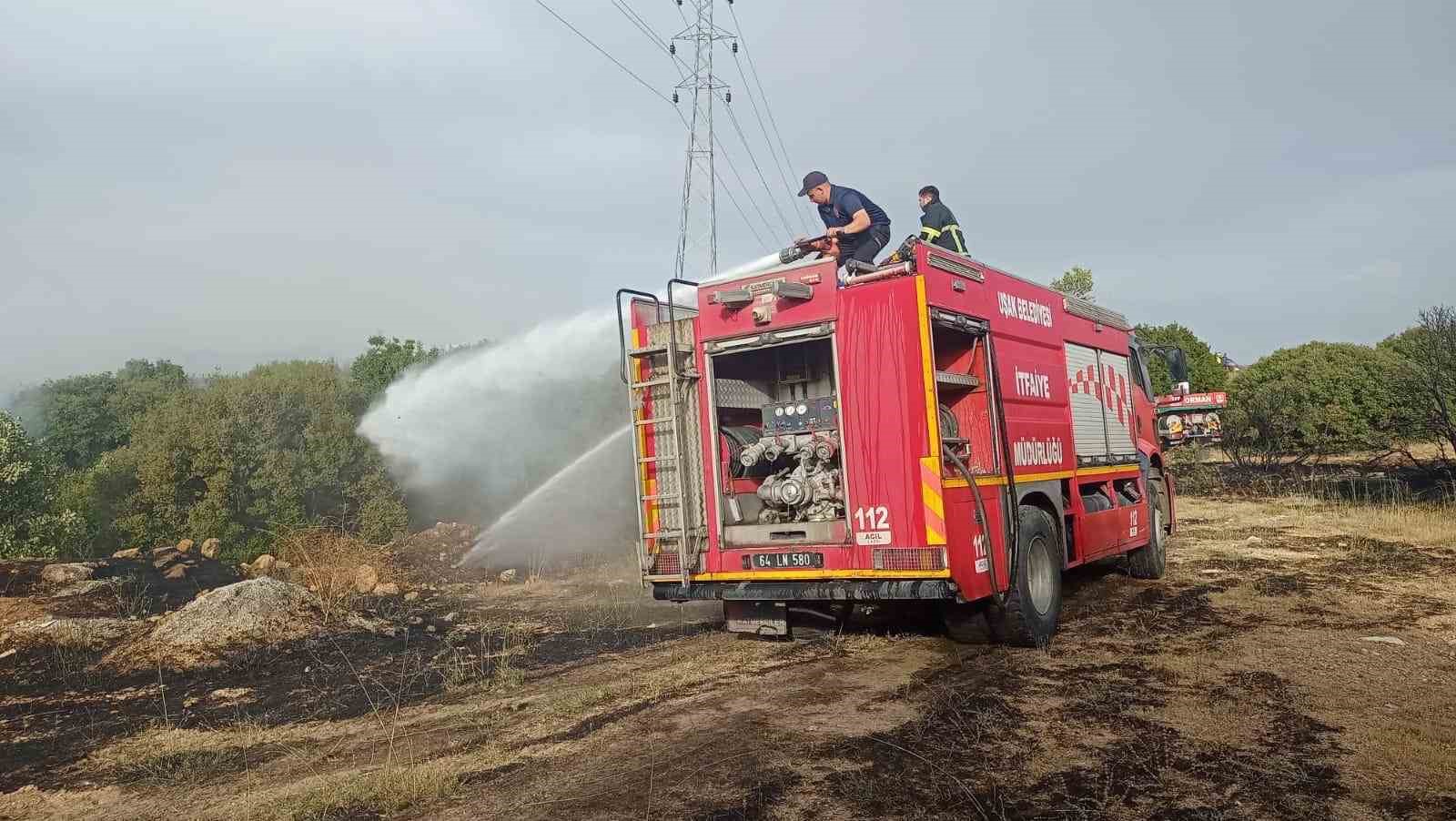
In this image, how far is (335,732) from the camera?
651cm

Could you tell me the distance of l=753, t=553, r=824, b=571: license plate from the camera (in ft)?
24.3

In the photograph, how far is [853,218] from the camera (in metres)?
8.96

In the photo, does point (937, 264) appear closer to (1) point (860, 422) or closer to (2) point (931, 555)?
(1) point (860, 422)

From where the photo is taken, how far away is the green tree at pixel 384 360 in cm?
3572

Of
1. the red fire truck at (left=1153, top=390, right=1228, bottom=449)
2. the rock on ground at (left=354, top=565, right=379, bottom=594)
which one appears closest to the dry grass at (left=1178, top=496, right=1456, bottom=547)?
the red fire truck at (left=1153, top=390, right=1228, bottom=449)

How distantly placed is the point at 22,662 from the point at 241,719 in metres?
4.51

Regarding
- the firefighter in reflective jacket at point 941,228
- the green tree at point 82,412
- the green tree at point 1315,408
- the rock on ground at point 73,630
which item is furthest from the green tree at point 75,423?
the green tree at point 1315,408

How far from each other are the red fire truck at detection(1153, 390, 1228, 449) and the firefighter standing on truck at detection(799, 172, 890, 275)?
20.1 metres

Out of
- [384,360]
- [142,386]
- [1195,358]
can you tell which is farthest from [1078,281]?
[142,386]

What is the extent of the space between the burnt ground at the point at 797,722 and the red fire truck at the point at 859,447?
25.7 inches

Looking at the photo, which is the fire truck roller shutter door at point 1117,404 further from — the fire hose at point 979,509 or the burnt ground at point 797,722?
the fire hose at point 979,509

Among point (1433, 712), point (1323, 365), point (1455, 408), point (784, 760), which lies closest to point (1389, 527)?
point (1455, 408)

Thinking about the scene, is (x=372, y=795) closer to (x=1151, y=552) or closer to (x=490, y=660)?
(x=490, y=660)

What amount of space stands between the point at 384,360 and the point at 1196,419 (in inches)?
1210
